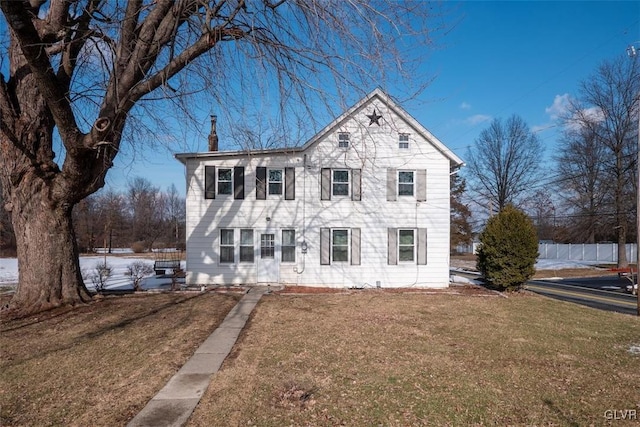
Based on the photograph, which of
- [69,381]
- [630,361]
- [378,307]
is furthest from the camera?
[378,307]

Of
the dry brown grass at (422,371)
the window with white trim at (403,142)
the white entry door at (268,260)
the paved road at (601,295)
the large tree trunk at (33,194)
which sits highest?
the window with white trim at (403,142)

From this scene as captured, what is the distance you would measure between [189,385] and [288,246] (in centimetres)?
1021

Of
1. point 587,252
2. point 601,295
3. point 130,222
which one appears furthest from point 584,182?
point 130,222

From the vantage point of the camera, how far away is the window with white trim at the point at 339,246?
15.0 metres

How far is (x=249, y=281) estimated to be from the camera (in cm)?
1459

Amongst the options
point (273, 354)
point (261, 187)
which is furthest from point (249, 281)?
point (273, 354)

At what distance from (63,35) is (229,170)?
860 cm

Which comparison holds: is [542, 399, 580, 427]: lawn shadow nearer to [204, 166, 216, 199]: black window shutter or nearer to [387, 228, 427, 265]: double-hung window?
[387, 228, 427, 265]: double-hung window

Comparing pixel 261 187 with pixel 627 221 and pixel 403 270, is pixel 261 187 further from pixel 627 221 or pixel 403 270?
pixel 627 221

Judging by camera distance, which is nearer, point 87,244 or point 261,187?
point 261,187

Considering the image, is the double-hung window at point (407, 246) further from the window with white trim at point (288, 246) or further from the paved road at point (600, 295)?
the paved road at point (600, 295)

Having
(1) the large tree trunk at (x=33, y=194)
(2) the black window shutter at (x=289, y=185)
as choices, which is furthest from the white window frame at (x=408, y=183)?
(1) the large tree trunk at (x=33, y=194)

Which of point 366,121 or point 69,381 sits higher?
point 366,121

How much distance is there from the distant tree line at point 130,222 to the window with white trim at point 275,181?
3104cm
